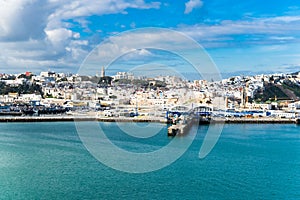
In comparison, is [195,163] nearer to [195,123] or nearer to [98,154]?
[98,154]

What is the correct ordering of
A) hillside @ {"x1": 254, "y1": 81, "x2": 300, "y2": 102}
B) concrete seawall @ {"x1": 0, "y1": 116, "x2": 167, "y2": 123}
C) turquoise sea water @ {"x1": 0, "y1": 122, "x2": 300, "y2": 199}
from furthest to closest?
hillside @ {"x1": 254, "y1": 81, "x2": 300, "y2": 102} < concrete seawall @ {"x1": 0, "y1": 116, "x2": 167, "y2": 123} < turquoise sea water @ {"x1": 0, "y1": 122, "x2": 300, "y2": 199}

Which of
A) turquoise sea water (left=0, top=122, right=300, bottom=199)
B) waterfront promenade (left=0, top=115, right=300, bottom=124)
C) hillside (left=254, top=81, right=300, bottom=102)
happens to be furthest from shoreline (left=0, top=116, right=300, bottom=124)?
hillside (left=254, top=81, right=300, bottom=102)

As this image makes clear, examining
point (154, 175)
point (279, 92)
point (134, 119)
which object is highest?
point (279, 92)

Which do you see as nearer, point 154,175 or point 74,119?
point 154,175

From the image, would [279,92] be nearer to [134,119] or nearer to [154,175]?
[134,119]

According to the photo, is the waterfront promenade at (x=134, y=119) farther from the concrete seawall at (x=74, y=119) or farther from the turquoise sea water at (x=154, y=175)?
the turquoise sea water at (x=154, y=175)

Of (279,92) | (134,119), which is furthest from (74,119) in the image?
(279,92)

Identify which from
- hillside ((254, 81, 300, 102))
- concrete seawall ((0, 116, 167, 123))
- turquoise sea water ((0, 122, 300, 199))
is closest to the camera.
A: turquoise sea water ((0, 122, 300, 199))

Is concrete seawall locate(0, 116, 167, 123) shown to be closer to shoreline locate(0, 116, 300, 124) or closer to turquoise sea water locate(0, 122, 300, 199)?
shoreline locate(0, 116, 300, 124)

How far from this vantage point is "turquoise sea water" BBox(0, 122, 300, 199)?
402cm

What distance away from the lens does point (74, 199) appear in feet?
12.4

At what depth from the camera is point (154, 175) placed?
15.7 feet

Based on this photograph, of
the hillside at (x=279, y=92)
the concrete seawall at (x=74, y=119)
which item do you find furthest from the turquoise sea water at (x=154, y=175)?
the hillside at (x=279, y=92)

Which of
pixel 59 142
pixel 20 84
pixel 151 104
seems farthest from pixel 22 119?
pixel 20 84
